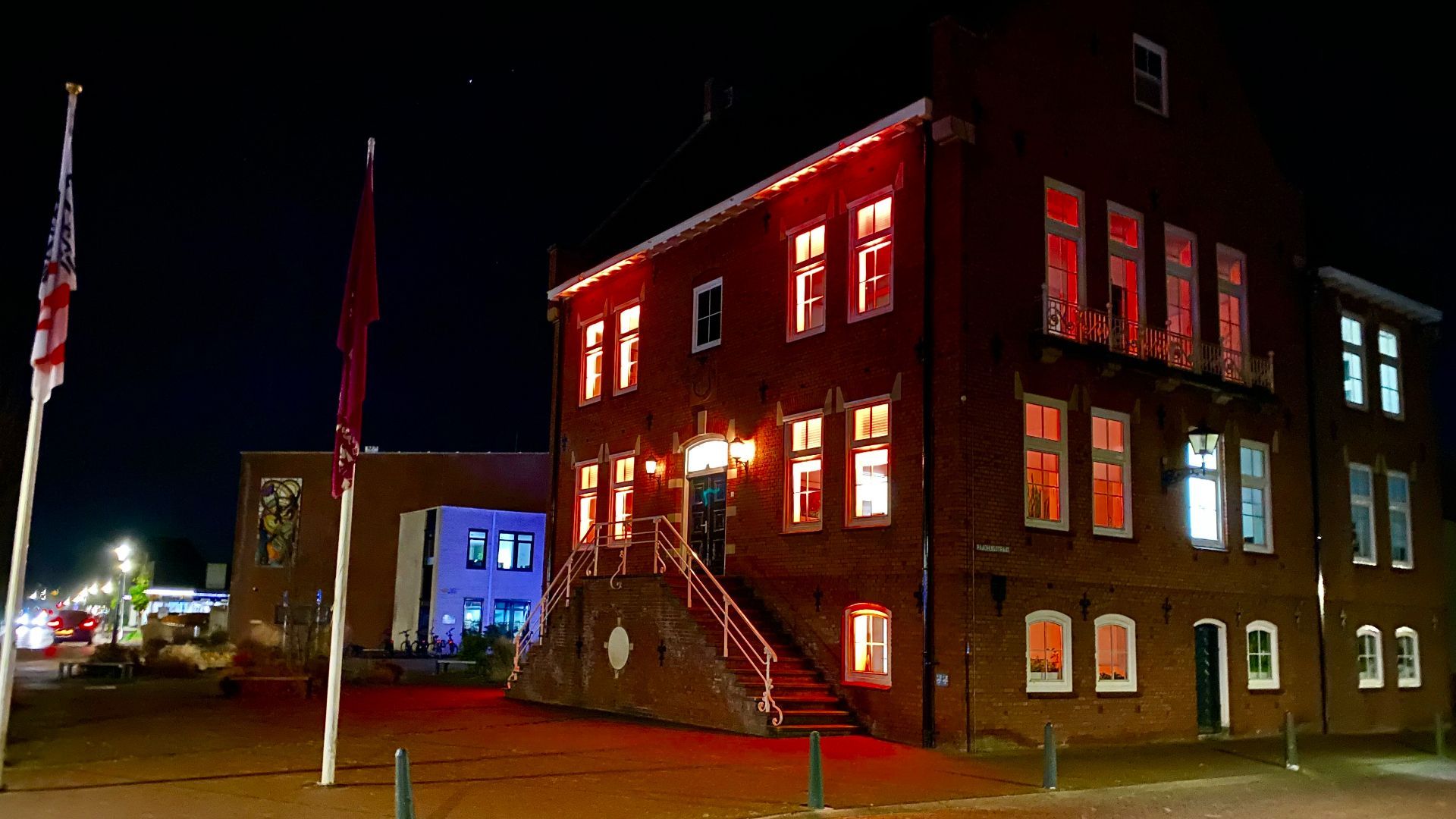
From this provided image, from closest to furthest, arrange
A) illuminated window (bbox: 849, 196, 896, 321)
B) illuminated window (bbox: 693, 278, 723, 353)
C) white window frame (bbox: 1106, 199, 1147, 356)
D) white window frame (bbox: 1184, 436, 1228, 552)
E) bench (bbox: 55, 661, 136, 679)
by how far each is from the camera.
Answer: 1. illuminated window (bbox: 849, 196, 896, 321)
2. white window frame (bbox: 1106, 199, 1147, 356)
3. white window frame (bbox: 1184, 436, 1228, 552)
4. illuminated window (bbox: 693, 278, 723, 353)
5. bench (bbox: 55, 661, 136, 679)

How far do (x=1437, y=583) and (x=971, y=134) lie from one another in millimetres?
15631

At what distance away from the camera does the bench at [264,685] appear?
24141 mm

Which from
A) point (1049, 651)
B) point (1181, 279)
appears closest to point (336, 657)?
point (1049, 651)

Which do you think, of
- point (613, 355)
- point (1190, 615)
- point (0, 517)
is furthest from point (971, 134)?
point (0, 517)

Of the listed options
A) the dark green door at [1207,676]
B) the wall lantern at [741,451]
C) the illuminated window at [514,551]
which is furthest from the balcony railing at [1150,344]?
the illuminated window at [514,551]

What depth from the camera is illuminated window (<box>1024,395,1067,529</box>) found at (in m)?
18.4

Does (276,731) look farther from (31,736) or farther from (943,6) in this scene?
(943,6)

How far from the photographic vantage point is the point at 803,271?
2105 cm

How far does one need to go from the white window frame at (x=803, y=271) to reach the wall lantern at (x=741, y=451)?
6.76 feet

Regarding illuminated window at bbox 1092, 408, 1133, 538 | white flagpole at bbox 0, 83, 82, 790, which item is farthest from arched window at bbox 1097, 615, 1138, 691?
white flagpole at bbox 0, 83, 82, 790

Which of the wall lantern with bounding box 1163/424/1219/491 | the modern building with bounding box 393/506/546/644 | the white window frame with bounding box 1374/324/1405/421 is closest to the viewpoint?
the wall lantern with bounding box 1163/424/1219/491

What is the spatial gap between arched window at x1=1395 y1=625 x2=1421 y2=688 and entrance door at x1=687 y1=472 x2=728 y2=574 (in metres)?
13.7

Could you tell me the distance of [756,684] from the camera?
18.3 meters

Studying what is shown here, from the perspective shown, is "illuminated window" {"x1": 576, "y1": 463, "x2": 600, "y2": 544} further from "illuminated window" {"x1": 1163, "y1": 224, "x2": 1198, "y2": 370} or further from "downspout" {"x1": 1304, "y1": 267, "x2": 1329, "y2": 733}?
"downspout" {"x1": 1304, "y1": 267, "x2": 1329, "y2": 733}
